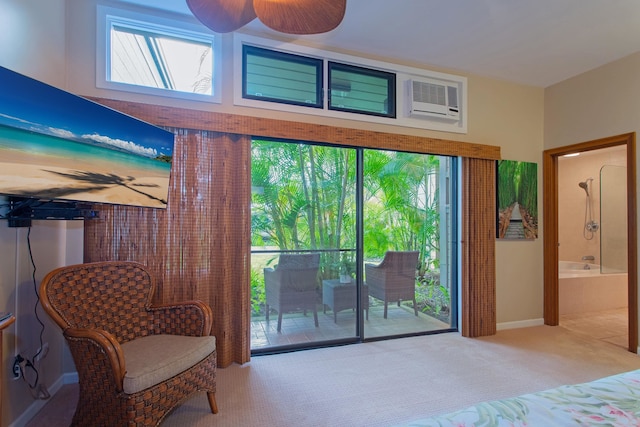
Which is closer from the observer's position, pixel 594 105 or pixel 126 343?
pixel 126 343

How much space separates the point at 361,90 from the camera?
9.97 feet

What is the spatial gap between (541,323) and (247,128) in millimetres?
4062

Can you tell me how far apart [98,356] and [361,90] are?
2.92 meters

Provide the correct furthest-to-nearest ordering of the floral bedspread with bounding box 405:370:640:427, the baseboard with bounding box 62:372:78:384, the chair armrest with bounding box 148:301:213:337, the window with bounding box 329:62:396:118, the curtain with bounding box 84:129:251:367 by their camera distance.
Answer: the window with bounding box 329:62:396:118
the curtain with bounding box 84:129:251:367
the baseboard with bounding box 62:372:78:384
the chair armrest with bounding box 148:301:213:337
the floral bedspread with bounding box 405:370:640:427

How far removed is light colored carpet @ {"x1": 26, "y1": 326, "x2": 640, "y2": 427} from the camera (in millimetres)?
1921

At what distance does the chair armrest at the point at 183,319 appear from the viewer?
202 cm

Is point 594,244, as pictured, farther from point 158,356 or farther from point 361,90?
point 158,356

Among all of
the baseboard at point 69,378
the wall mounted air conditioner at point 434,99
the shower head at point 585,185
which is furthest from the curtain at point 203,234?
the shower head at point 585,185

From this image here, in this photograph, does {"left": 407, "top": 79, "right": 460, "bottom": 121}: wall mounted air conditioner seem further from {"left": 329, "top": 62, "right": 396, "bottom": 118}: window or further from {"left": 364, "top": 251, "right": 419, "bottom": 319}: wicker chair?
{"left": 364, "top": 251, "right": 419, "bottom": 319}: wicker chair

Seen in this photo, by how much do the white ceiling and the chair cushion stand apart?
2.47 metres

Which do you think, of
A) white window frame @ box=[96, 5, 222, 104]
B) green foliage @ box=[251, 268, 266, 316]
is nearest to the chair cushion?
green foliage @ box=[251, 268, 266, 316]

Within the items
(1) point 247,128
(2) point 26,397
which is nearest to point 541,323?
(1) point 247,128

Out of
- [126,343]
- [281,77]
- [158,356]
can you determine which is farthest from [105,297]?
[281,77]

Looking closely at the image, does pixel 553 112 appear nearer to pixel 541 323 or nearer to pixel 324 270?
pixel 541 323
